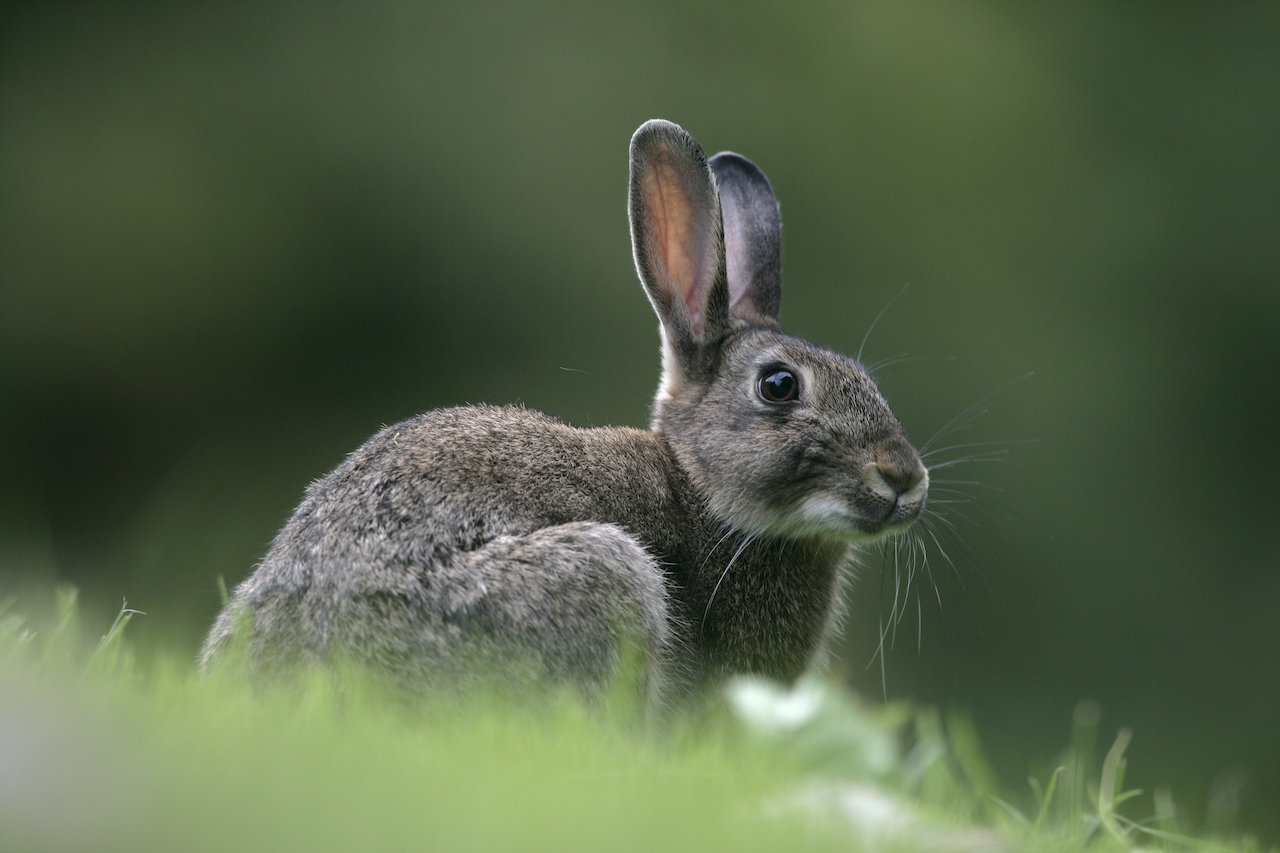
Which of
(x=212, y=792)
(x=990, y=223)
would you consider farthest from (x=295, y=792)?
(x=990, y=223)

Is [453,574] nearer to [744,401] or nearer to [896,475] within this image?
[744,401]

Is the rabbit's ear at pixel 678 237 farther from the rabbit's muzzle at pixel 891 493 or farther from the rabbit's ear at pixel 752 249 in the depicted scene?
the rabbit's muzzle at pixel 891 493

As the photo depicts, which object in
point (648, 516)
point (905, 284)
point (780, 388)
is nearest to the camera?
point (648, 516)

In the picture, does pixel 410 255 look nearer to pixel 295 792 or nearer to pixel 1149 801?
pixel 1149 801

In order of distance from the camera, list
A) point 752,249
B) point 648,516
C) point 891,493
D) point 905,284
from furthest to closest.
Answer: point 905,284, point 752,249, point 891,493, point 648,516

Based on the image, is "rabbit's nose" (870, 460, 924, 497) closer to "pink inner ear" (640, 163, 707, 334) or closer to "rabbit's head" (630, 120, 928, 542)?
"rabbit's head" (630, 120, 928, 542)

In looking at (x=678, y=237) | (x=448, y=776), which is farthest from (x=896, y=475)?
(x=448, y=776)
